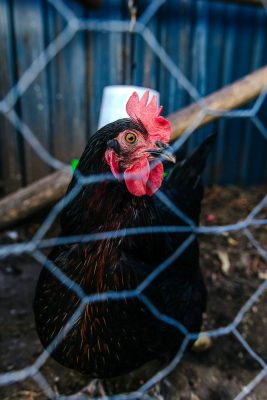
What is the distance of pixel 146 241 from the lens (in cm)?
93

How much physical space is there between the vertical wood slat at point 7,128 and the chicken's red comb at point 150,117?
1.30m

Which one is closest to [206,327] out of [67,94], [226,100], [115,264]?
[115,264]

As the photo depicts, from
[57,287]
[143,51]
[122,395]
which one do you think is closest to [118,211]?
[57,287]

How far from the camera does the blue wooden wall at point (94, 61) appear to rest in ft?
6.17

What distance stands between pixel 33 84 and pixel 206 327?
4.81 feet

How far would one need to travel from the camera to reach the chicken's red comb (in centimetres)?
83

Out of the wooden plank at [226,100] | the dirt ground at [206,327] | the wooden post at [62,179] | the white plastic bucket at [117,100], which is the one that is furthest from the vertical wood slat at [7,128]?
the wooden plank at [226,100]

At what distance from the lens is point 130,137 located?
31.0 inches

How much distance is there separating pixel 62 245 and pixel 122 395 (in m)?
0.53

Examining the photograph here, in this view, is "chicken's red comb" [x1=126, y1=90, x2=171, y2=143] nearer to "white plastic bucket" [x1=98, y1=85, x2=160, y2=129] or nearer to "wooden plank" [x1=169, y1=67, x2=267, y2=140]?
"white plastic bucket" [x1=98, y1=85, x2=160, y2=129]

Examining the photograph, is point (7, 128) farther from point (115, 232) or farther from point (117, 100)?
point (115, 232)

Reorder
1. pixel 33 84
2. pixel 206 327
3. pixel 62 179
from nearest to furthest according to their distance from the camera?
pixel 206 327, pixel 62 179, pixel 33 84

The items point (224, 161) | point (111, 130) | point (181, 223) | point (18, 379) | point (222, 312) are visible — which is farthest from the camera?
point (224, 161)

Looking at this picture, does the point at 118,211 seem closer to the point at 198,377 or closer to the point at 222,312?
the point at 198,377
